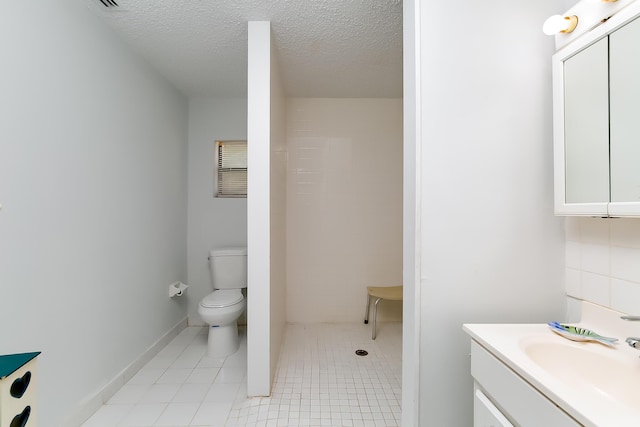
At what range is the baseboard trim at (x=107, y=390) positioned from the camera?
1502mm

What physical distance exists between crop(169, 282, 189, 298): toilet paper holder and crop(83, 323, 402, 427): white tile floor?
406 millimetres

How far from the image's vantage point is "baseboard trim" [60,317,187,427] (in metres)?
1.50

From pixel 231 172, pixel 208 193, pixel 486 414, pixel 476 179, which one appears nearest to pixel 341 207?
pixel 231 172

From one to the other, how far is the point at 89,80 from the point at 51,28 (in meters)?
0.28

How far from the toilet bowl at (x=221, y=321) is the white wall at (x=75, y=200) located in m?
0.45

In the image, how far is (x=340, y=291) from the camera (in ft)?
9.76

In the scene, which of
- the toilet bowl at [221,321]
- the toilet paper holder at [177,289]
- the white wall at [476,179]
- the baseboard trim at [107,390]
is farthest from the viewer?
the toilet paper holder at [177,289]

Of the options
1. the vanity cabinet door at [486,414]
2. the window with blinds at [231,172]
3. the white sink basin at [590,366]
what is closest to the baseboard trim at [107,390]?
the window with blinds at [231,172]

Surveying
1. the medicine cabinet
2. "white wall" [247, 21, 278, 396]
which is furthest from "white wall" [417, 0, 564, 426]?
"white wall" [247, 21, 278, 396]

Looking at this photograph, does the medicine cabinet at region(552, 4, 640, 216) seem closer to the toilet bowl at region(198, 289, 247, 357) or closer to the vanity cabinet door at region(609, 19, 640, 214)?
the vanity cabinet door at region(609, 19, 640, 214)

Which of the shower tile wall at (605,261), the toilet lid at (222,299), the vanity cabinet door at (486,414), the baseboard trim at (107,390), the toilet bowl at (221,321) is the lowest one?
the baseboard trim at (107,390)

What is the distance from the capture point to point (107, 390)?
1728 millimetres

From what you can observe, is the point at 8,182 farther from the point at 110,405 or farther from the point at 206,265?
the point at 206,265

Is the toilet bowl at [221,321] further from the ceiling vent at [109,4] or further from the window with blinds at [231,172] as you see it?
the ceiling vent at [109,4]
